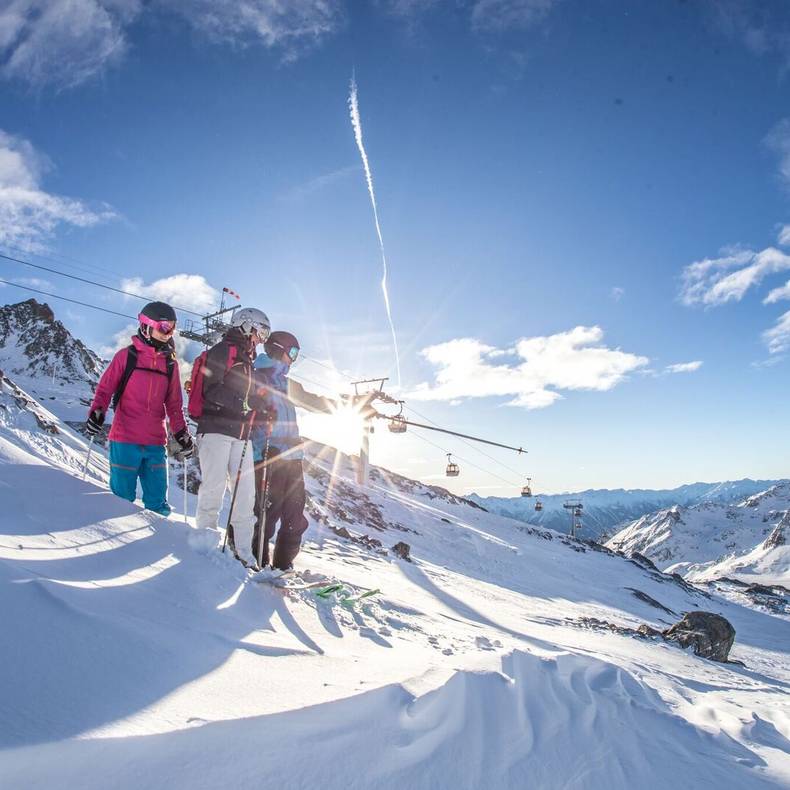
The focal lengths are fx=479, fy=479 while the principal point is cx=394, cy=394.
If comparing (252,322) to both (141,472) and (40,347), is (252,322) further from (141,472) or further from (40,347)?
(40,347)

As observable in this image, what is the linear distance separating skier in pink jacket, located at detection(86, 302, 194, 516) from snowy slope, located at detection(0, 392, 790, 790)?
2.52ft

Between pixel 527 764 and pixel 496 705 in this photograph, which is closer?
pixel 527 764

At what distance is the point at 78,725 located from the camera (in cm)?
133

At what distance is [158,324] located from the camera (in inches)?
185

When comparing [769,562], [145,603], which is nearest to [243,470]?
[145,603]

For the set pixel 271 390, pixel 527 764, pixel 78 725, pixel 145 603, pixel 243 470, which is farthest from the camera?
pixel 271 390

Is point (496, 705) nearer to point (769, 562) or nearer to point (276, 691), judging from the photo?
point (276, 691)

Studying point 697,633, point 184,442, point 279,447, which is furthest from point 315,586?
point 697,633

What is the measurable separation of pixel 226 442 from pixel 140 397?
94cm

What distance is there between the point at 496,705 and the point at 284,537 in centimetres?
329

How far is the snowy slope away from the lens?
1.32 metres

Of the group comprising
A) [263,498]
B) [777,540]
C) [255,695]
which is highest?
[263,498]

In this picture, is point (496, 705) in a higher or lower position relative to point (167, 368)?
lower

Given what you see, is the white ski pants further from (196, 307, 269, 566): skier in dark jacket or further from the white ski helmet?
the white ski helmet
